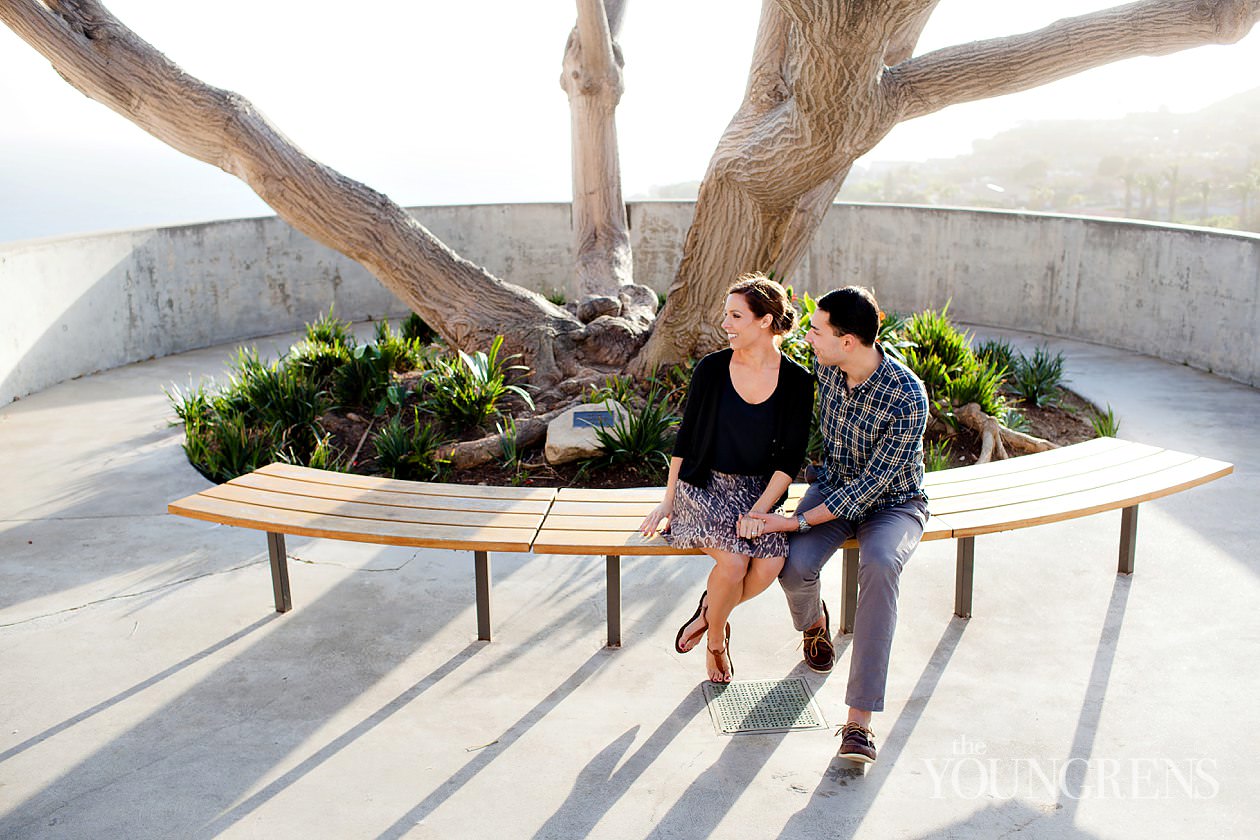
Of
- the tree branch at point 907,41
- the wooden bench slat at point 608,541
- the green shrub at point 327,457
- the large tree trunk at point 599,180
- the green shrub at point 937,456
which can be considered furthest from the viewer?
the large tree trunk at point 599,180

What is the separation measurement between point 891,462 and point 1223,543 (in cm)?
224

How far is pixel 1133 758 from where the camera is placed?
3.20 m

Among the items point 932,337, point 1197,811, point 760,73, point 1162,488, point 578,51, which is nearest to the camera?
point 1197,811

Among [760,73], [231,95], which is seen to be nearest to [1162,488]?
[760,73]

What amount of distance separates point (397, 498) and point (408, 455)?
1595 mm

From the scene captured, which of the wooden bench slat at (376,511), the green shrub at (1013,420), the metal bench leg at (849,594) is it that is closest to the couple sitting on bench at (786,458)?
the metal bench leg at (849,594)

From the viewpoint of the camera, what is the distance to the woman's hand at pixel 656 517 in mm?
3648

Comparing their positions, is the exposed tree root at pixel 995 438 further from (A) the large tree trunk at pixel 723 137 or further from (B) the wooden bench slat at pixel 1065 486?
(A) the large tree trunk at pixel 723 137

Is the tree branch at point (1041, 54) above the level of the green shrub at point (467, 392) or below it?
above

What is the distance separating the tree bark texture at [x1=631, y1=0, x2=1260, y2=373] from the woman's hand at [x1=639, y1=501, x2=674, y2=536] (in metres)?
2.19

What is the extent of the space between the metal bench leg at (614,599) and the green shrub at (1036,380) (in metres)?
3.86

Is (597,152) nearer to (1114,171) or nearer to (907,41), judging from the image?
(907,41)

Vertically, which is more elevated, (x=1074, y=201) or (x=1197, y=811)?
(x=1074, y=201)

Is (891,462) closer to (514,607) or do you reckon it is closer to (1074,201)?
(514,607)
